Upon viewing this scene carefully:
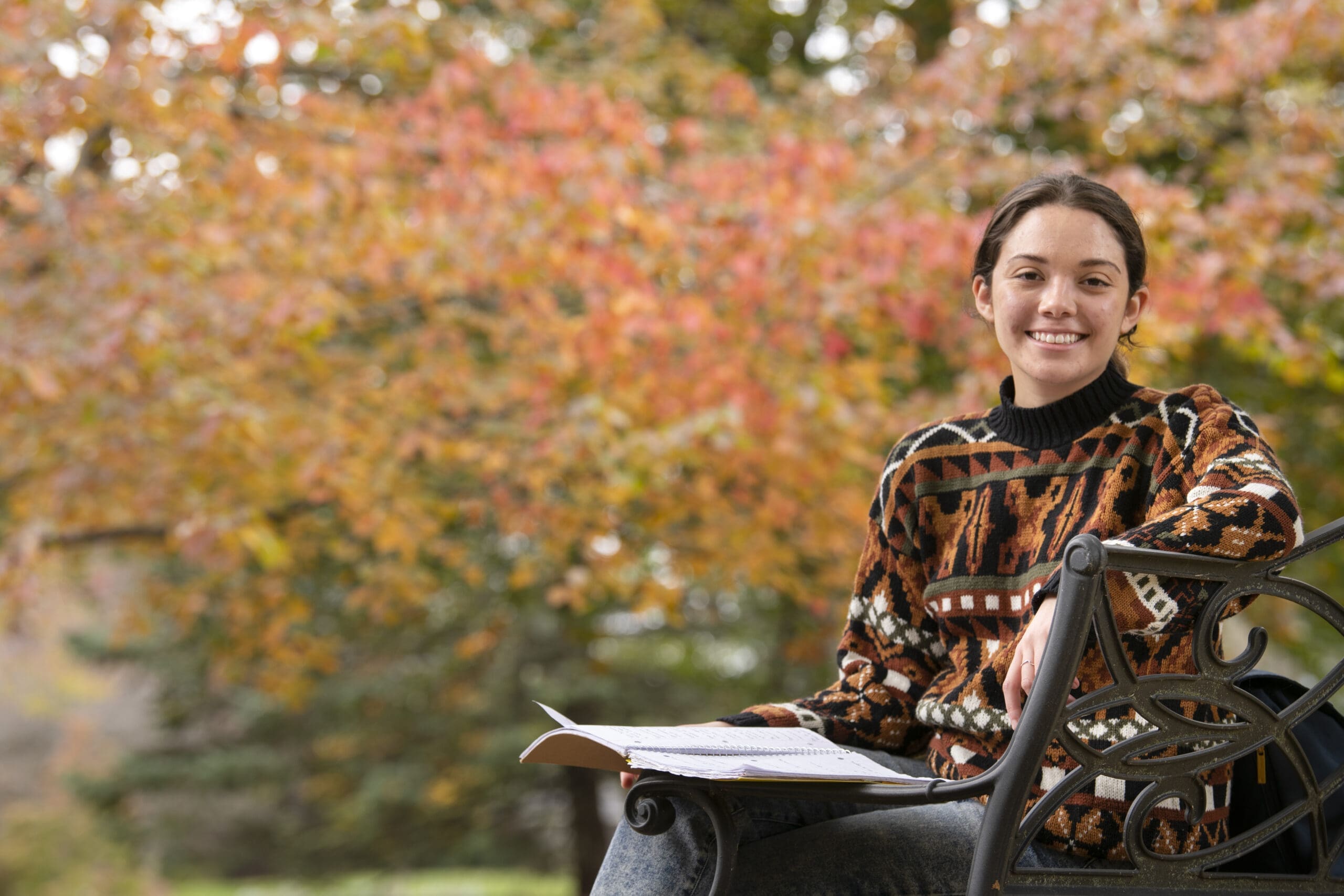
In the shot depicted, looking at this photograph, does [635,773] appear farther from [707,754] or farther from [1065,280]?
[1065,280]

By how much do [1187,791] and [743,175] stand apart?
3.88 metres

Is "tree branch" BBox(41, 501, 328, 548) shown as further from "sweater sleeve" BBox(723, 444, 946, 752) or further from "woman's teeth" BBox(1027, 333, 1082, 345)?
"woman's teeth" BBox(1027, 333, 1082, 345)

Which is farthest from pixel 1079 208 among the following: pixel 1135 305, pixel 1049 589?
pixel 1049 589

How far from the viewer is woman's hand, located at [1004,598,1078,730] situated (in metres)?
1.13

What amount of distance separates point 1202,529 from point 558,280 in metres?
3.79

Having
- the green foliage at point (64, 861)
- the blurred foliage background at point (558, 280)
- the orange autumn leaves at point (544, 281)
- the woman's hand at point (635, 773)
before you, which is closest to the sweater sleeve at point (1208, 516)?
the woman's hand at point (635, 773)

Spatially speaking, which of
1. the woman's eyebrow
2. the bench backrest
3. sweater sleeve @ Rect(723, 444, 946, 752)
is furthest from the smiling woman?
the bench backrest

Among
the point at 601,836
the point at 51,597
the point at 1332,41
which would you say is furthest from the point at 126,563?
the point at 1332,41

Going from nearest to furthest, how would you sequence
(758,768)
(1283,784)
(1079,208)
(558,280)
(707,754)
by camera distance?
(758,768) < (707,754) < (1283,784) < (1079,208) < (558,280)

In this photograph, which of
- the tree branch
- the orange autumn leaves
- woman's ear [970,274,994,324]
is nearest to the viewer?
woman's ear [970,274,994,324]

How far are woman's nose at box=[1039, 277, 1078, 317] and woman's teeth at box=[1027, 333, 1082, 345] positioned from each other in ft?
0.08

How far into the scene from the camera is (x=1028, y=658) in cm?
115

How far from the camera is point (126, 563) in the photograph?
8.75 meters

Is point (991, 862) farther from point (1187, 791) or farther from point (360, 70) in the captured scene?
point (360, 70)
